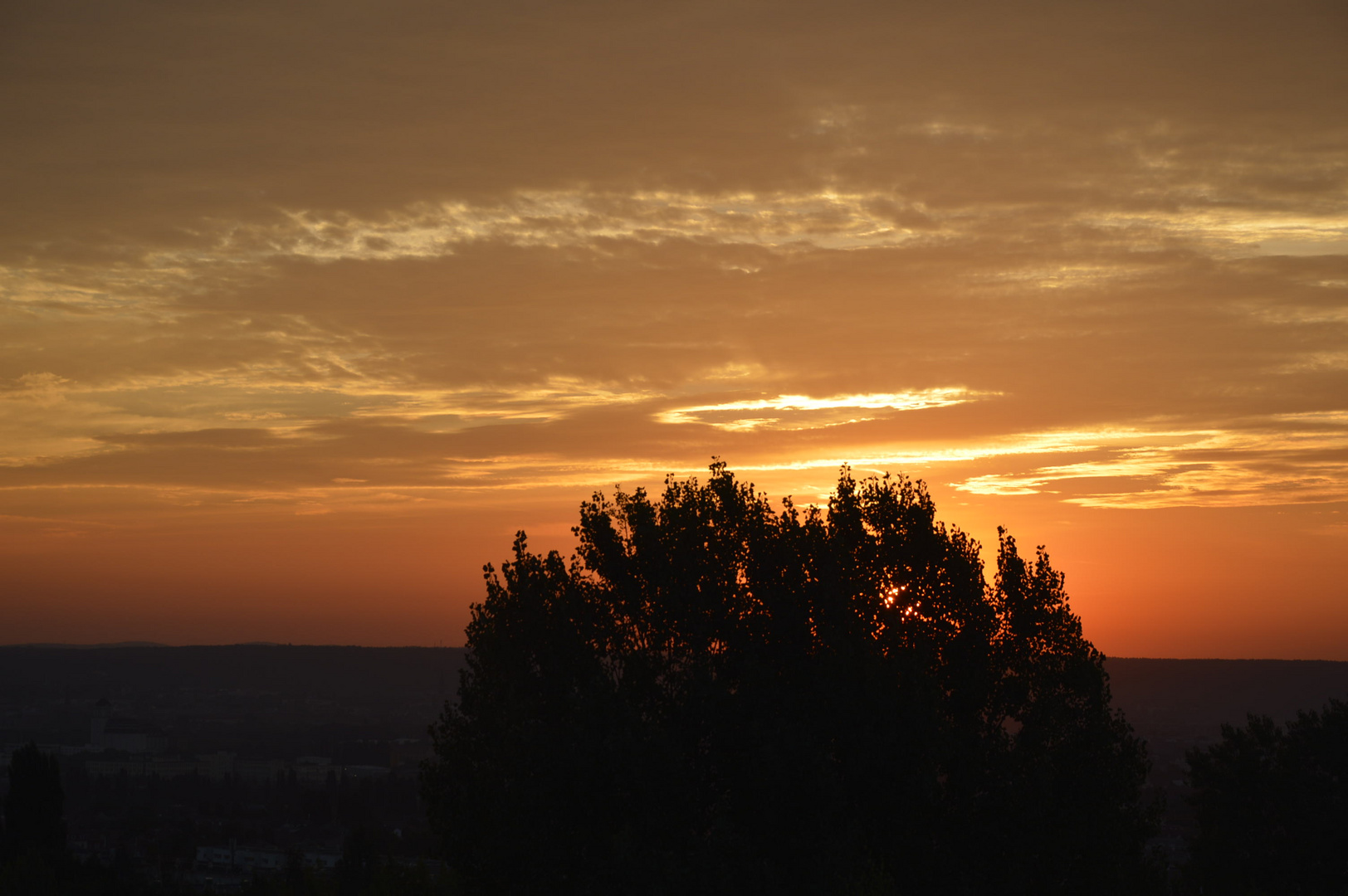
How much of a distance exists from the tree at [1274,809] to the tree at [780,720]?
824 inches

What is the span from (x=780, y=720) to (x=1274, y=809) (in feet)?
123

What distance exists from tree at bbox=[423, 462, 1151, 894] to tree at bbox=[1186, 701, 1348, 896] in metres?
20.9

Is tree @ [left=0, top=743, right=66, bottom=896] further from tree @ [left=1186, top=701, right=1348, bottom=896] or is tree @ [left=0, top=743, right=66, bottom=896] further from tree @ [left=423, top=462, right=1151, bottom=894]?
tree @ [left=1186, top=701, right=1348, bottom=896]

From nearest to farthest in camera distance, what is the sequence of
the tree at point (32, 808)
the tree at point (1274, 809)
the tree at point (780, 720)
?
the tree at point (780, 720) → the tree at point (1274, 809) → the tree at point (32, 808)

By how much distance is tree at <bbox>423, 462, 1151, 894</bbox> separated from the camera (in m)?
31.1

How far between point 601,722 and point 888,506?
45.5 ft

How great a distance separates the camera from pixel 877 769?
106 ft

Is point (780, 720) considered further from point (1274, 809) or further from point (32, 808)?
point (32, 808)

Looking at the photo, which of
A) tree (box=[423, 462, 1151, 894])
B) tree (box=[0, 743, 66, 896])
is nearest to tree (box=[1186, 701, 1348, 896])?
tree (box=[423, 462, 1151, 894])

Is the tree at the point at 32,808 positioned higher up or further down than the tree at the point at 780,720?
further down

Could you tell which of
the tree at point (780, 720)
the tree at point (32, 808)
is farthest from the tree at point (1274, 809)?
the tree at point (32, 808)

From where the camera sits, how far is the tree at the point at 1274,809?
5356 centimetres

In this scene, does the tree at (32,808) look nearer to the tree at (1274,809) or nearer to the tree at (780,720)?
the tree at (780,720)

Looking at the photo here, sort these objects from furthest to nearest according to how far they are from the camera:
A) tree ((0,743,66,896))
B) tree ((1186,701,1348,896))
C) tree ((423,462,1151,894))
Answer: tree ((0,743,66,896))
tree ((1186,701,1348,896))
tree ((423,462,1151,894))
